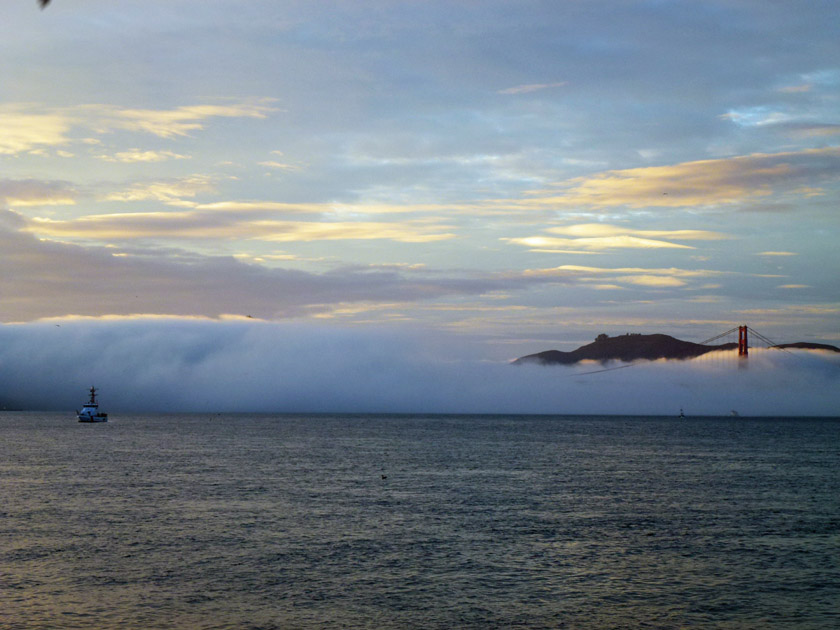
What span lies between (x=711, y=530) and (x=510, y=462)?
67767mm

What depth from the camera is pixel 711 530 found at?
6094cm

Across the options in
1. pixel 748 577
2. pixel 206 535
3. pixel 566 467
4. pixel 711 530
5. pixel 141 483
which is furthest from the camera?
pixel 566 467

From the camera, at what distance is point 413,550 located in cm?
5109

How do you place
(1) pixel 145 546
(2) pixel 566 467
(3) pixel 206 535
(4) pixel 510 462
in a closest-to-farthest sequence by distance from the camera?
(1) pixel 145 546
(3) pixel 206 535
(2) pixel 566 467
(4) pixel 510 462

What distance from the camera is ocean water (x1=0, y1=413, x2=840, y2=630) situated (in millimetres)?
37594

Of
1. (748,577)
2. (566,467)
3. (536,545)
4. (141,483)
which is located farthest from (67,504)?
(566,467)

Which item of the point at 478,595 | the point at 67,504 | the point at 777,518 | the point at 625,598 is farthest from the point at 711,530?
the point at 67,504

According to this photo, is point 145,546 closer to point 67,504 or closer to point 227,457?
point 67,504

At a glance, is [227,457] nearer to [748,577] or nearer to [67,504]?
[67,504]

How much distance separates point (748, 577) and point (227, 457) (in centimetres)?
10289

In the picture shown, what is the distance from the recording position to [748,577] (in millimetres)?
45219

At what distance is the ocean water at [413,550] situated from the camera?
37594 mm

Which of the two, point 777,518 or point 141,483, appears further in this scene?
point 141,483

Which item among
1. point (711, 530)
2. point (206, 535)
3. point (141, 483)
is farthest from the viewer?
point (141, 483)
